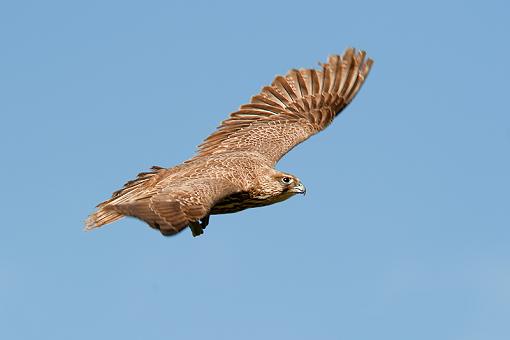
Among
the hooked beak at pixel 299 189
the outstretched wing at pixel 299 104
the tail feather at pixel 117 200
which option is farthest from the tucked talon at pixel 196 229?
the outstretched wing at pixel 299 104

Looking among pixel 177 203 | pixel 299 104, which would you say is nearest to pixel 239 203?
pixel 177 203

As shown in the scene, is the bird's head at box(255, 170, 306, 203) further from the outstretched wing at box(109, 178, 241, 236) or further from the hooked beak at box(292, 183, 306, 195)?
the outstretched wing at box(109, 178, 241, 236)

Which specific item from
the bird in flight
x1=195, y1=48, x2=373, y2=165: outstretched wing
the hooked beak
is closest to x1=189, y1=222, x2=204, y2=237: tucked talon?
the bird in flight

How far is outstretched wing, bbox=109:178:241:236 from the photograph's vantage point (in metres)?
16.1

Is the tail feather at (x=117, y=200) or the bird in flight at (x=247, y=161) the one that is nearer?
the bird in flight at (x=247, y=161)

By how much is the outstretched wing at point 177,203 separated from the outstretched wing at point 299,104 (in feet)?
11.5

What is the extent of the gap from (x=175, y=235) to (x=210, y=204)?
1.40 meters

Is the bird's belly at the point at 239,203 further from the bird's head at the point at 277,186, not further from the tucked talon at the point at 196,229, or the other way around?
the tucked talon at the point at 196,229

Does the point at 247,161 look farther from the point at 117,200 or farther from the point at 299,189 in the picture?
the point at 117,200

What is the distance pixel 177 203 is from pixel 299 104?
21.9ft

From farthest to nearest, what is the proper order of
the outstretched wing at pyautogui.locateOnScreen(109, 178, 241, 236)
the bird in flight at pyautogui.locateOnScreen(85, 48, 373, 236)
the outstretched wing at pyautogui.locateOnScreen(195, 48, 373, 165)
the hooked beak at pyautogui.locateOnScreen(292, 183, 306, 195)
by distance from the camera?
the outstretched wing at pyautogui.locateOnScreen(195, 48, 373, 165)
the hooked beak at pyautogui.locateOnScreen(292, 183, 306, 195)
the bird in flight at pyautogui.locateOnScreen(85, 48, 373, 236)
the outstretched wing at pyautogui.locateOnScreen(109, 178, 241, 236)

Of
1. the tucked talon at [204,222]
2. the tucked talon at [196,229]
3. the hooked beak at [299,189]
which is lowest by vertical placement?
the tucked talon at [196,229]

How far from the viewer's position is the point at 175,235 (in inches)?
620

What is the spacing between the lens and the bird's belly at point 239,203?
1905 cm
